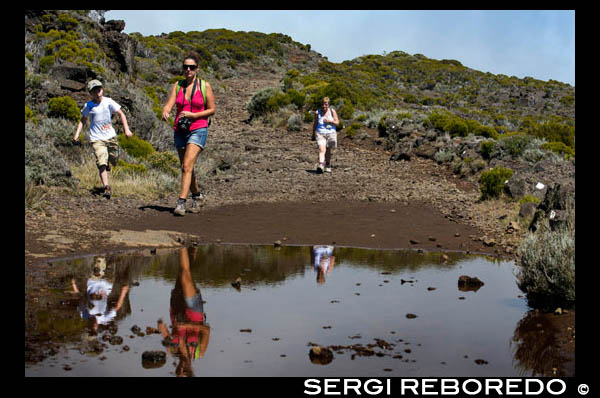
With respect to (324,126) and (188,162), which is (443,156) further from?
(188,162)

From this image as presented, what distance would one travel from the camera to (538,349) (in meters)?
5.05

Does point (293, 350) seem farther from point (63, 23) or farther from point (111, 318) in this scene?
point (63, 23)

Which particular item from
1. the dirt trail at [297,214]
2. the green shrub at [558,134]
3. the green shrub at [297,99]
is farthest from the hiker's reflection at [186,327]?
the green shrub at [297,99]

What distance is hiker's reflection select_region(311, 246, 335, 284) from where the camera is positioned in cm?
749

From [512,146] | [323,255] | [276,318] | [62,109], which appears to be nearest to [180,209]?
[323,255]

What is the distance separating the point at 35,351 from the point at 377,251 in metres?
5.12

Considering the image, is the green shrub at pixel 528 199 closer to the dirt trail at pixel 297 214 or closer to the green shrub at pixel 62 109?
the dirt trail at pixel 297 214

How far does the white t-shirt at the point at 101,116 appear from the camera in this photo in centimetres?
1114

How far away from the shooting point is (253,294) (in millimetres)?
6465

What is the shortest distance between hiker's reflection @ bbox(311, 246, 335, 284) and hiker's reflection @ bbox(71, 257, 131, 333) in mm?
2010

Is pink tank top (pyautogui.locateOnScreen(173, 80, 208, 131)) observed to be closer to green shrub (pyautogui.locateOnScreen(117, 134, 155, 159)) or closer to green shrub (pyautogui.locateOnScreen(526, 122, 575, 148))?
green shrub (pyautogui.locateOnScreen(117, 134, 155, 159))

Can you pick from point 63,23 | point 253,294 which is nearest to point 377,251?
point 253,294

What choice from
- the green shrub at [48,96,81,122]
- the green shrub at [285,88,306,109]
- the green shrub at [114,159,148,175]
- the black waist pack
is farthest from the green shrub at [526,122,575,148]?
the black waist pack

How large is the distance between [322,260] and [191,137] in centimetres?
335
